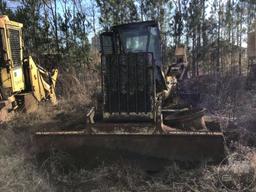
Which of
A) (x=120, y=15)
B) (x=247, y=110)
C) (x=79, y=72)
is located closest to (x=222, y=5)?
(x=120, y=15)

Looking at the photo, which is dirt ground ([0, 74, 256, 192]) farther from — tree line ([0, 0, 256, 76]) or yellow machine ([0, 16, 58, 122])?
tree line ([0, 0, 256, 76])

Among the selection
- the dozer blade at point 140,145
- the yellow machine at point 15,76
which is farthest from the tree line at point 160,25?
the dozer blade at point 140,145

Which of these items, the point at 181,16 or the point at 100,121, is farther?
the point at 181,16

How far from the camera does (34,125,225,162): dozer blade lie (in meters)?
5.08

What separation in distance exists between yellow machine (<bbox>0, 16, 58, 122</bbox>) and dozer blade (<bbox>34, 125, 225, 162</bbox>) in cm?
276

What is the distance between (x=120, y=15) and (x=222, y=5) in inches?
185

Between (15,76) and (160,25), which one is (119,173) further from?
(160,25)

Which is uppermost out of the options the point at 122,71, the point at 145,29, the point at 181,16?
the point at 181,16

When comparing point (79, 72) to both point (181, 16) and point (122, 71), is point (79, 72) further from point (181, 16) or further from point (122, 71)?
point (122, 71)

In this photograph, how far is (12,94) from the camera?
8578 millimetres

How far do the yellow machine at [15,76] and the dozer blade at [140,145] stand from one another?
2.76 meters

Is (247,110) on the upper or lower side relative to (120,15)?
lower

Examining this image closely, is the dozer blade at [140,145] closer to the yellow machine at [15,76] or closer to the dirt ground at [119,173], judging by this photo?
the dirt ground at [119,173]

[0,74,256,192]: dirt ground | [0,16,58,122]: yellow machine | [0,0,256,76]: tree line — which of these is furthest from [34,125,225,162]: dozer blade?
[0,0,256,76]: tree line
